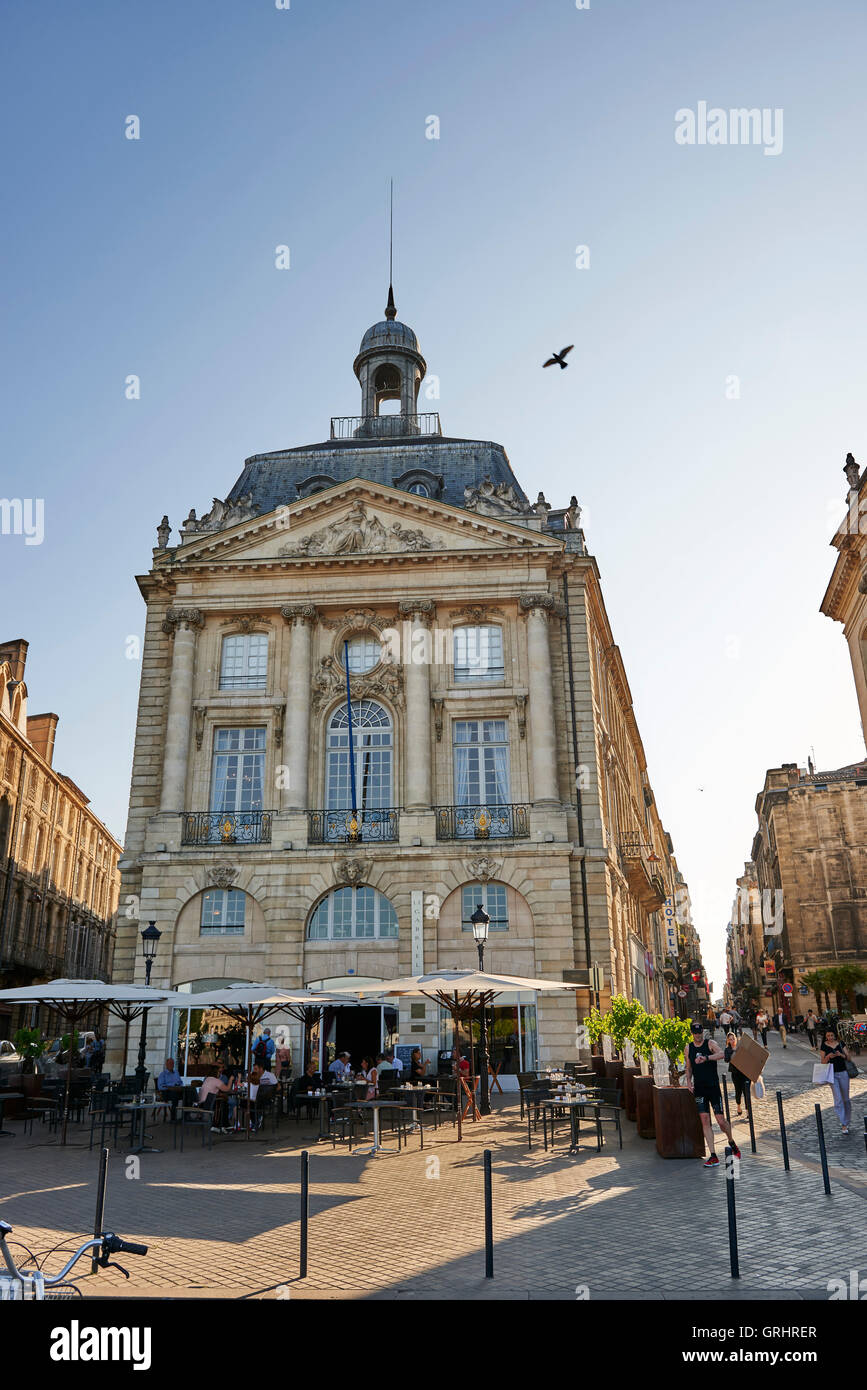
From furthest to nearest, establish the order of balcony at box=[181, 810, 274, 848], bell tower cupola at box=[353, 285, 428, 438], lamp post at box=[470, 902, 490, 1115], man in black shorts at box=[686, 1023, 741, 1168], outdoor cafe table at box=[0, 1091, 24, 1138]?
bell tower cupola at box=[353, 285, 428, 438] < balcony at box=[181, 810, 274, 848] < outdoor cafe table at box=[0, 1091, 24, 1138] < lamp post at box=[470, 902, 490, 1115] < man in black shorts at box=[686, 1023, 741, 1168]

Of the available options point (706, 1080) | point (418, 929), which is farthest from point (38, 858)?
point (706, 1080)

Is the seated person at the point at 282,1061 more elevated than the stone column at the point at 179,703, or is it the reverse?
the stone column at the point at 179,703

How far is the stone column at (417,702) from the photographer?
31.1m

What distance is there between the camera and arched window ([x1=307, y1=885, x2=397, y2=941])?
30234 mm

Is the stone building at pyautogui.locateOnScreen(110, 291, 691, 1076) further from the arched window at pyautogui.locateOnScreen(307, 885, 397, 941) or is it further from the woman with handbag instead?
the woman with handbag

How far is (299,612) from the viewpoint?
109ft

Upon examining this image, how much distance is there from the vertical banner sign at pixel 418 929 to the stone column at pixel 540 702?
14.9 ft

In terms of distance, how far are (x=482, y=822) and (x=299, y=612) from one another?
9114 mm

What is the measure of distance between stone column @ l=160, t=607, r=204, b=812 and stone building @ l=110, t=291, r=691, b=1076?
2.8 inches

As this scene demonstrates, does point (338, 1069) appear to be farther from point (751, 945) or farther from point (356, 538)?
point (751, 945)

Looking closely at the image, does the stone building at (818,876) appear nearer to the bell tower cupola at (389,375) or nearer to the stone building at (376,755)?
the stone building at (376,755)

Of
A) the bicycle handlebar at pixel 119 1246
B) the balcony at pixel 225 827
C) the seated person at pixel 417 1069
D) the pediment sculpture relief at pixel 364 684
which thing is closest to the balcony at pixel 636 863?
the pediment sculpture relief at pixel 364 684

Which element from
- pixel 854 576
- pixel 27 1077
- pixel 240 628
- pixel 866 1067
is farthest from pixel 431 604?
pixel 866 1067

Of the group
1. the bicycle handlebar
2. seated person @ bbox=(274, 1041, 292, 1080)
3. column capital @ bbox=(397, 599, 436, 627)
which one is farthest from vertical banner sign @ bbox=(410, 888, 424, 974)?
the bicycle handlebar
